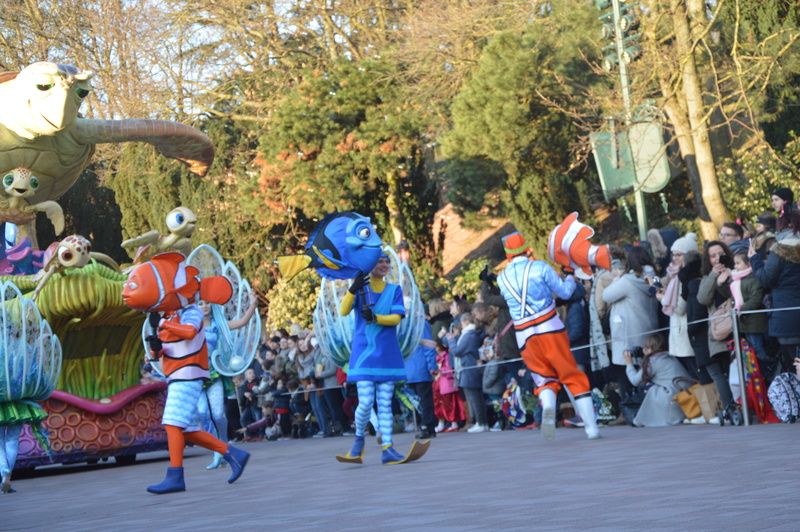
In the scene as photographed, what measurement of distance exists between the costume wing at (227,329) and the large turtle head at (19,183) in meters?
2.07

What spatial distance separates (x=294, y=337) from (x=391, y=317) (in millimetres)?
8966

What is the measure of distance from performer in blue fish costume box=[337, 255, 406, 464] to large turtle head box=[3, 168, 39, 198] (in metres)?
5.33

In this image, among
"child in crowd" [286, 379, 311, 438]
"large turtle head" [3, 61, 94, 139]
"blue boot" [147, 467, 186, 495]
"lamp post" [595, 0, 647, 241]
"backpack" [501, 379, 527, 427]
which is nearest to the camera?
"blue boot" [147, 467, 186, 495]

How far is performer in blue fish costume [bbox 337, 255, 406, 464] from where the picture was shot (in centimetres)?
1051

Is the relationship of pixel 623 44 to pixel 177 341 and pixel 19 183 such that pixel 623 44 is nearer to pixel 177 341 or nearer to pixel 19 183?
pixel 19 183

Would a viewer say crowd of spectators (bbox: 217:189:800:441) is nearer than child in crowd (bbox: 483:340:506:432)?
Yes

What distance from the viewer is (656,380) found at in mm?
12719

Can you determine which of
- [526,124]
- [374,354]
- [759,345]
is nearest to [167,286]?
[374,354]

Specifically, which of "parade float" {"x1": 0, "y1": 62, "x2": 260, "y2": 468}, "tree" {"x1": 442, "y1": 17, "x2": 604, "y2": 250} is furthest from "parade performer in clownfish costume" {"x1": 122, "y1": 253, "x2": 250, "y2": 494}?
"tree" {"x1": 442, "y1": 17, "x2": 604, "y2": 250}

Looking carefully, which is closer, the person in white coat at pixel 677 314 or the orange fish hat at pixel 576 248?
the orange fish hat at pixel 576 248

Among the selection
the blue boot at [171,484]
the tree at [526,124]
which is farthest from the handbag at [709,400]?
the tree at [526,124]

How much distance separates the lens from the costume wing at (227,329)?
1316 cm

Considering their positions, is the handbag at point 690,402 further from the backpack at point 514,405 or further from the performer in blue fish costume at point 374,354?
the performer in blue fish costume at point 374,354

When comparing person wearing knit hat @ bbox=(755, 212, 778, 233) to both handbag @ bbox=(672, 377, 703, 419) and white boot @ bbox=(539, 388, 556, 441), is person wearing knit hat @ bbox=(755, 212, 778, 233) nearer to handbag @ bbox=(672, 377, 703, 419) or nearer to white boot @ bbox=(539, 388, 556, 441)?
handbag @ bbox=(672, 377, 703, 419)
